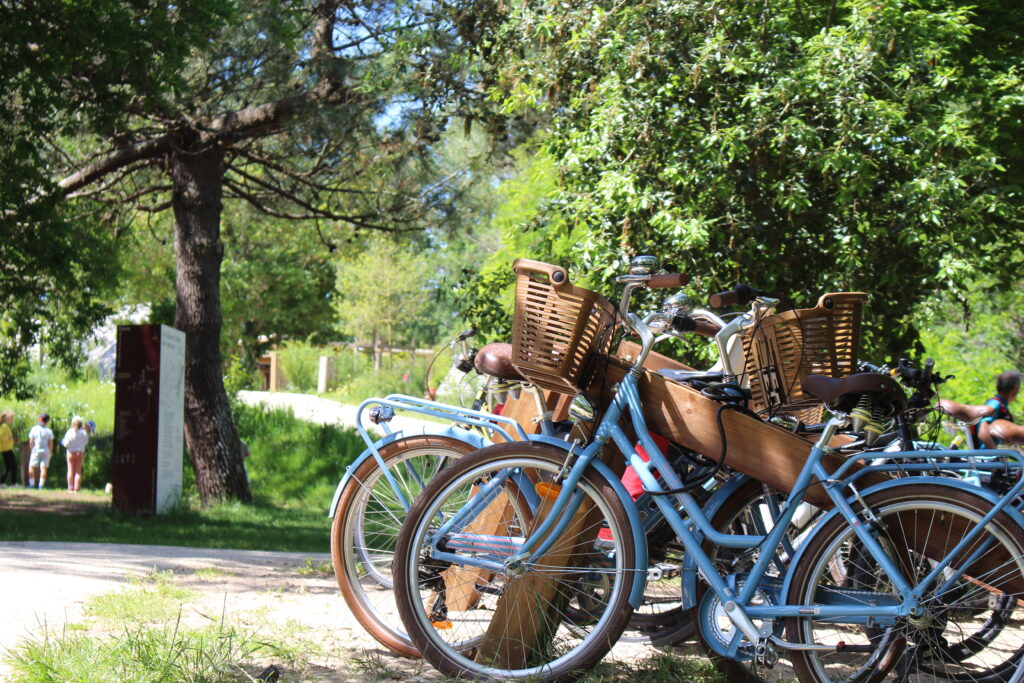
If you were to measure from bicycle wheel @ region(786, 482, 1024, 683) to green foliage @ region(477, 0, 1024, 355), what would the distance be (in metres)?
3.29

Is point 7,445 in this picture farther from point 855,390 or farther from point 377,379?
point 377,379

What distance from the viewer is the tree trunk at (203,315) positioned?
43.9 ft

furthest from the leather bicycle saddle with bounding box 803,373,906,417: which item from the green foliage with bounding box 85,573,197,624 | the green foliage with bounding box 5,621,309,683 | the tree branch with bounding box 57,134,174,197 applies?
the tree branch with bounding box 57,134,174,197

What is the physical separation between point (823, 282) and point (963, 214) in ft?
3.02

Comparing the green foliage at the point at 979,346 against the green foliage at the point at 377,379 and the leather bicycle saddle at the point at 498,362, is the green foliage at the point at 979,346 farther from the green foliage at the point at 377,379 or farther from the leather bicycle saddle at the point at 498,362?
the green foliage at the point at 377,379

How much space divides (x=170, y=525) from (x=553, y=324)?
29.4ft

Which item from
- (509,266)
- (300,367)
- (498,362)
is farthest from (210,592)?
(300,367)

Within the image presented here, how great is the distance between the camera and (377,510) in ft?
14.0

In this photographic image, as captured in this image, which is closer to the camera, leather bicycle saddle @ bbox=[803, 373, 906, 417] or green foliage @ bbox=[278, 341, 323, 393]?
leather bicycle saddle @ bbox=[803, 373, 906, 417]

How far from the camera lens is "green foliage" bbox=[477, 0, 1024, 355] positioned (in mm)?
6406

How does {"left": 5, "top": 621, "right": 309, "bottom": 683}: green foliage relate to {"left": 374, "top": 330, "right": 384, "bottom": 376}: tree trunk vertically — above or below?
below

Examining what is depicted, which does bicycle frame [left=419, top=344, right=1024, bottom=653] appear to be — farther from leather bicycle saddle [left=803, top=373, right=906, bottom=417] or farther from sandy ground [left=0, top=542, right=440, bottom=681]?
sandy ground [left=0, top=542, right=440, bottom=681]

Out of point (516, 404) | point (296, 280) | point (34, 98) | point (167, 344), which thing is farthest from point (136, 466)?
point (296, 280)

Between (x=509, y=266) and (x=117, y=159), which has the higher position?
(x=117, y=159)
